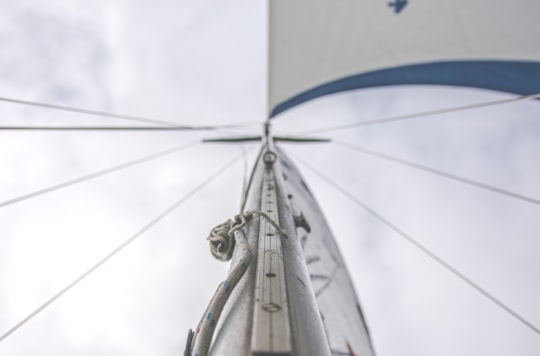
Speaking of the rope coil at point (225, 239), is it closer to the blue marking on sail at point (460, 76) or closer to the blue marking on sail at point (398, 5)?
the blue marking on sail at point (460, 76)

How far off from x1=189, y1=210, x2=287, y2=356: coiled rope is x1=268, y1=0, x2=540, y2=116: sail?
275 cm

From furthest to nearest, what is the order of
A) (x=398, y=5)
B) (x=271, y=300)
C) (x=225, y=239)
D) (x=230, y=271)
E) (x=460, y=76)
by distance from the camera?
(x=398, y=5) → (x=460, y=76) → (x=225, y=239) → (x=230, y=271) → (x=271, y=300)

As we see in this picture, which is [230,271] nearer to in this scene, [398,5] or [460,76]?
[460,76]

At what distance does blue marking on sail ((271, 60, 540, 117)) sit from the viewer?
8.72 ft

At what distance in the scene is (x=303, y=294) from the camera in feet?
2.41

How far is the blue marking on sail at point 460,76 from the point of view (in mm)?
2658

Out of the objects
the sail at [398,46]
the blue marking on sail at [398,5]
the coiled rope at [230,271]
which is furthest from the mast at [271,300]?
the blue marking on sail at [398,5]

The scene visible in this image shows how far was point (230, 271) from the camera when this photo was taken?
2.61 ft

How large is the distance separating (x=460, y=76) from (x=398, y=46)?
0.70m

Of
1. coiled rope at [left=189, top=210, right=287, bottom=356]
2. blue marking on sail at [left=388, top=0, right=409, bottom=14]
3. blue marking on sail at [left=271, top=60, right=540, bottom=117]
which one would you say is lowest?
coiled rope at [left=189, top=210, right=287, bottom=356]

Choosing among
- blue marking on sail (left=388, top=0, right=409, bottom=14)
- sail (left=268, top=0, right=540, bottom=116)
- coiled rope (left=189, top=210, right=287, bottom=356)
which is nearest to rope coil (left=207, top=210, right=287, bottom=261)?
coiled rope (left=189, top=210, right=287, bottom=356)

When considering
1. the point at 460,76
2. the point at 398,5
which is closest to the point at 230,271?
the point at 460,76

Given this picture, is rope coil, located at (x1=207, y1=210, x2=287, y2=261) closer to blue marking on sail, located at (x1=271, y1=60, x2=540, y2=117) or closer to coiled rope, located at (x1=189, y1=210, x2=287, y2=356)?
coiled rope, located at (x1=189, y1=210, x2=287, y2=356)

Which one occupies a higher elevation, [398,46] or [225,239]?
[398,46]
